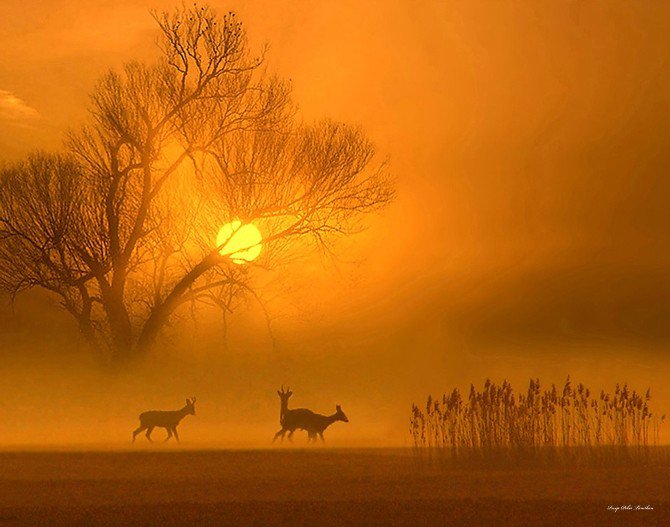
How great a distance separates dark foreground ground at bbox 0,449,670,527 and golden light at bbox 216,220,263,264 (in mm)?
9247

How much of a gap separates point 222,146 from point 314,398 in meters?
6.62

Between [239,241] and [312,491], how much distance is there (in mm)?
14422

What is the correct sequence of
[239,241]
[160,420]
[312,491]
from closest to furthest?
[312,491] → [160,420] → [239,241]

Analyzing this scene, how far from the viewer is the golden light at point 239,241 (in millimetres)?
26719

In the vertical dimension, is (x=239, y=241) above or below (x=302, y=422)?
above

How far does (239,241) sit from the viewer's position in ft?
88.8

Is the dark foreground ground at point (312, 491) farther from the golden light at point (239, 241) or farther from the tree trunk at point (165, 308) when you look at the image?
the golden light at point (239, 241)

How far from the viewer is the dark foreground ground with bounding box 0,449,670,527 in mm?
11070

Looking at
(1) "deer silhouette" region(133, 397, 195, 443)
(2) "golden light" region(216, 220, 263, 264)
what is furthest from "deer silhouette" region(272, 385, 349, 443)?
(2) "golden light" region(216, 220, 263, 264)

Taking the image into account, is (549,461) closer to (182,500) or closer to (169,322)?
(182,500)

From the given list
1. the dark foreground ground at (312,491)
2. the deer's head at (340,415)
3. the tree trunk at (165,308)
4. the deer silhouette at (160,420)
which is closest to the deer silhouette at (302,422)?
the deer's head at (340,415)

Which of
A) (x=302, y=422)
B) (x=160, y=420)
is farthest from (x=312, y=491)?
(x=160, y=420)

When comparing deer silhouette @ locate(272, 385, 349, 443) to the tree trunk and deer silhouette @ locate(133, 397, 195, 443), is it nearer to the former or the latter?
deer silhouette @ locate(133, 397, 195, 443)

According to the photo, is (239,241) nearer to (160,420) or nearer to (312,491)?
(160,420)
